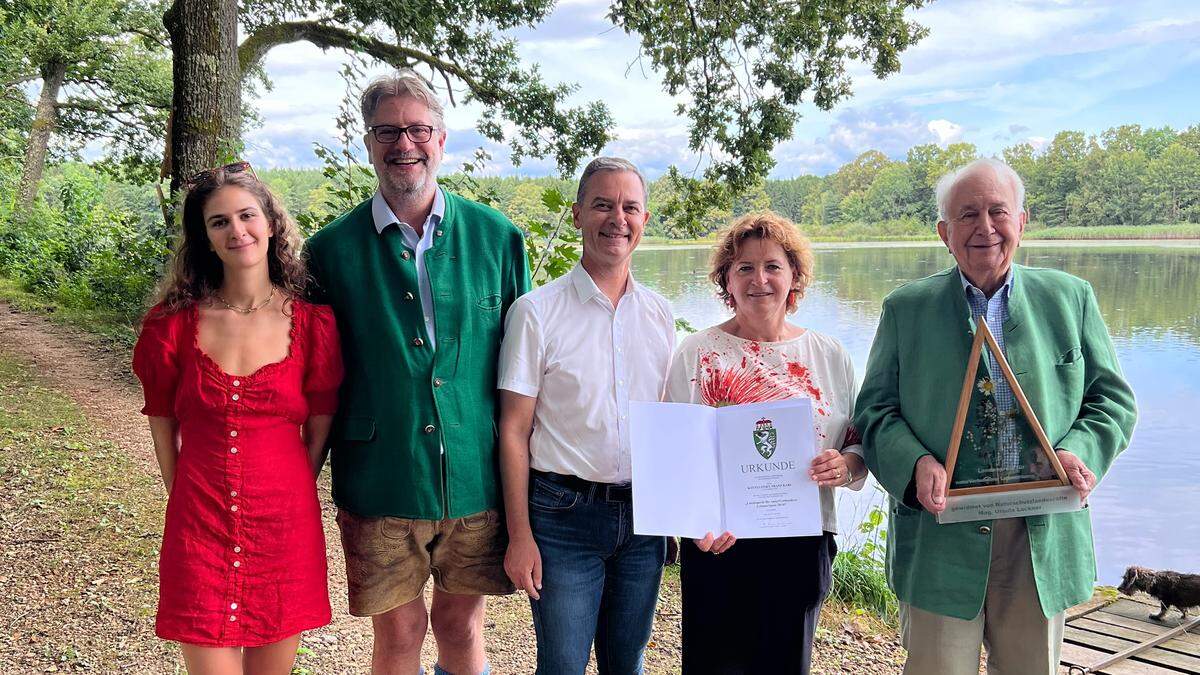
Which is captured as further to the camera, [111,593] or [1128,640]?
[1128,640]

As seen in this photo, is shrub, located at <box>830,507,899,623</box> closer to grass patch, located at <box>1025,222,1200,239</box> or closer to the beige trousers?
the beige trousers

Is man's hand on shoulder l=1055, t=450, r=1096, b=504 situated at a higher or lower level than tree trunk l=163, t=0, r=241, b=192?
lower

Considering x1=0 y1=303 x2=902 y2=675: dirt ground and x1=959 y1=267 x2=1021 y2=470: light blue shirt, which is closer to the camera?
x1=959 y1=267 x2=1021 y2=470: light blue shirt

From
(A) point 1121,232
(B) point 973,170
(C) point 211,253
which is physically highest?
(A) point 1121,232

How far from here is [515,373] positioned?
86.4 inches

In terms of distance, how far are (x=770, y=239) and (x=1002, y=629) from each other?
50.3 inches

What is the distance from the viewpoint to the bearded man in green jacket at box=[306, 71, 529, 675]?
7.54 ft

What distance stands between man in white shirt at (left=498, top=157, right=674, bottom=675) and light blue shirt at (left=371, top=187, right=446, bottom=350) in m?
0.26

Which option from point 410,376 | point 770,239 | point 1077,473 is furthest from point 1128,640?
point 410,376

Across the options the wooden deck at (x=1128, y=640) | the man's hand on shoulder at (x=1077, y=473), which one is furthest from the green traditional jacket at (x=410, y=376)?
the wooden deck at (x=1128, y=640)

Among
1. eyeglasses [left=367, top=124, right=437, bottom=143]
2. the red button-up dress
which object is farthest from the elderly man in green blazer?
the red button-up dress

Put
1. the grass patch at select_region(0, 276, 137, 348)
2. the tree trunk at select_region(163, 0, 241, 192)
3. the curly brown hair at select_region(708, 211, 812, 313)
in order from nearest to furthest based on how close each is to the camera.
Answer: the curly brown hair at select_region(708, 211, 812, 313) < the tree trunk at select_region(163, 0, 241, 192) < the grass patch at select_region(0, 276, 137, 348)

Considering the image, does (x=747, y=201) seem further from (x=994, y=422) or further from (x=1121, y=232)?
(x=1121, y=232)

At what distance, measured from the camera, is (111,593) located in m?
4.10
